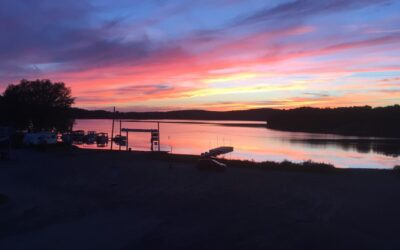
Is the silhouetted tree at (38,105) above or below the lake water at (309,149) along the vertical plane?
above

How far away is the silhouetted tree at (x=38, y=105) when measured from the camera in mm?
54938

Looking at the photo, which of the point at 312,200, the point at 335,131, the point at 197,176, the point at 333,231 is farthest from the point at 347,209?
the point at 335,131

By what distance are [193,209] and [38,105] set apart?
45.4 m

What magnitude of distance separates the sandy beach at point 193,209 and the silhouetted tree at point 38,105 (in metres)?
28.6

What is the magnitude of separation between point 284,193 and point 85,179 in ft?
39.8

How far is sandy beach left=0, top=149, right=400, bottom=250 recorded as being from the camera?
45.4 feet

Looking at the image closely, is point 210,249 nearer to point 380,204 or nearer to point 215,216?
point 215,216

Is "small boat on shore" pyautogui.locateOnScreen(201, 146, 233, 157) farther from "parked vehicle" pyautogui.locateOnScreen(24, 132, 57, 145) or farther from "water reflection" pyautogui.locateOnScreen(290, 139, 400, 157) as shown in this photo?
"water reflection" pyautogui.locateOnScreen(290, 139, 400, 157)

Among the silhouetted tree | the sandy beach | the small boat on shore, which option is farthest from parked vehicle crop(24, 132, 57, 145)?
the small boat on shore

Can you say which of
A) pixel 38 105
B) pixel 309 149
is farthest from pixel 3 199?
pixel 309 149

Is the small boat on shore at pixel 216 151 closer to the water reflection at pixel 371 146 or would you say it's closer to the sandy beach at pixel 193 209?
the water reflection at pixel 371 146

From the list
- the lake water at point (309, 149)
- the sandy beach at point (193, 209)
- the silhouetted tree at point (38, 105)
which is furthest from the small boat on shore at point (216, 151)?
the sandy beach at point (193, 209)

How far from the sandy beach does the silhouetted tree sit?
28.6m

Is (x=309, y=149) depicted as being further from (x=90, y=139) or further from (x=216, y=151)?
(x=90, y=139)
